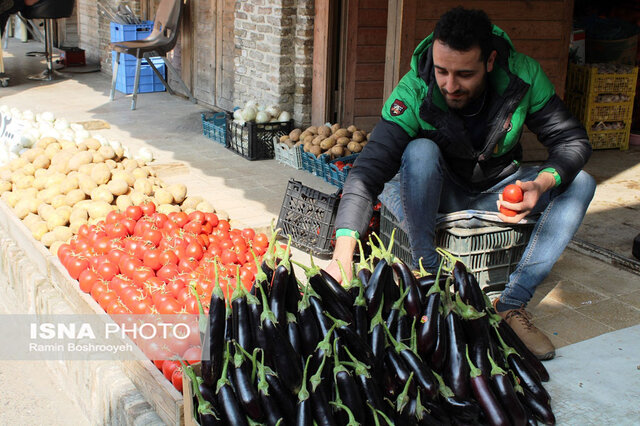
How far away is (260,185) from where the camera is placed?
5.99 meters

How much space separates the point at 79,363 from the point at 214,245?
3.26ft

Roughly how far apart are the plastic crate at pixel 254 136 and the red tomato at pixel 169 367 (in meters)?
4.17

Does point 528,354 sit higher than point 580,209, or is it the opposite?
point 580,209

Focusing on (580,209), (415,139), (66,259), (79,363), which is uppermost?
(415,139)

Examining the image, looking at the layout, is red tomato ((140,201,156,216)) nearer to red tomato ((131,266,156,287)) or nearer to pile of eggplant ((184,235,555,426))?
red tomato ((131,266,156,287))

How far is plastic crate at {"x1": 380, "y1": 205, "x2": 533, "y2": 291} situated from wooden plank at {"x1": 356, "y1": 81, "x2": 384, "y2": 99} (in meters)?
3.50

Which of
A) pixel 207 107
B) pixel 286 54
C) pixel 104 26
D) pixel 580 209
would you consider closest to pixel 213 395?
pixel 580 209

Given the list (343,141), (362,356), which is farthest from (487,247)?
(343,141)

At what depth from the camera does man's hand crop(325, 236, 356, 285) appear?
9.10ft

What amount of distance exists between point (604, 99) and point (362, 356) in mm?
5767

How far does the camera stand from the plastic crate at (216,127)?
747 cm

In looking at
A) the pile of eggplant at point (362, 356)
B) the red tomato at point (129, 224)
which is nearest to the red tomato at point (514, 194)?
the pile of eggplant at point (362, 356)

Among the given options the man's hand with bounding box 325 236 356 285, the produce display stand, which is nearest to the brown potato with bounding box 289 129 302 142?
the produce display stand

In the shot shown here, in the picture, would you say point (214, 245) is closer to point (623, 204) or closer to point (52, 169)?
point (52, 169)
